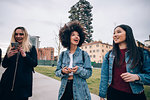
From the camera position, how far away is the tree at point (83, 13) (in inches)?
1088

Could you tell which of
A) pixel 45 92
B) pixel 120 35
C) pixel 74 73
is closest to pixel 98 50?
pixel 45 92

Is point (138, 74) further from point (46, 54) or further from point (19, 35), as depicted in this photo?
point (46, 54)

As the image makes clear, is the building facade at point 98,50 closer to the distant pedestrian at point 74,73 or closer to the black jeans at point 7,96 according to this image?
the distant pedestrian at point 74,73

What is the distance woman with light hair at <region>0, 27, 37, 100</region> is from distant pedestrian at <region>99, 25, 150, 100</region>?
1.48 meters

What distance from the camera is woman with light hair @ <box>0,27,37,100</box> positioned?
1792 mm

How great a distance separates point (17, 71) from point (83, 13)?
29047mm

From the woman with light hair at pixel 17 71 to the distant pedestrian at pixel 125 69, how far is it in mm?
1481

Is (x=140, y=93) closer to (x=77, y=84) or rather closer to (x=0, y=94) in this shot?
(x=77, y=84)

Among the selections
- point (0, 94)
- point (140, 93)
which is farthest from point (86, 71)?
point (0, 94)

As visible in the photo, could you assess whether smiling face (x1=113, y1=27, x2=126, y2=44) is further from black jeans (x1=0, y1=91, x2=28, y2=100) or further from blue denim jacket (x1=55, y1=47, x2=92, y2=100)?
black jeans (x1=0, y1=91, x2=28, y2=100)

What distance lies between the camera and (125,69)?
60.9 inches

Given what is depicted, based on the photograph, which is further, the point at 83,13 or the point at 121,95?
the point at 83,13

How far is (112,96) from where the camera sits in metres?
1.59

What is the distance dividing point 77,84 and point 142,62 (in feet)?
3.60
